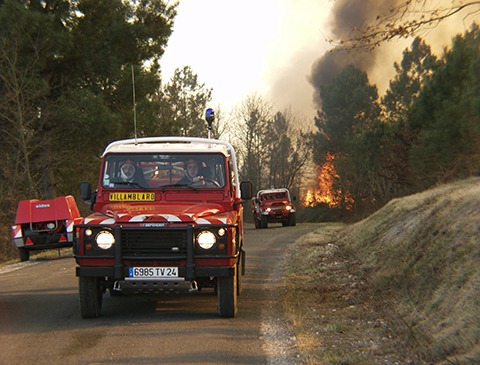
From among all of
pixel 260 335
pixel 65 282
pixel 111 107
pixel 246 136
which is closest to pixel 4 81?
pixel 111 107

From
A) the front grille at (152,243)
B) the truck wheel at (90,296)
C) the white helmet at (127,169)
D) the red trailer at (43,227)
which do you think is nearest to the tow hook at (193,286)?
the front grille at (152,243)

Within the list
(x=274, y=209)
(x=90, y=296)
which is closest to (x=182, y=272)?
A: (x=90, y=296)

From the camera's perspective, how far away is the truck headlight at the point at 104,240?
8570mm

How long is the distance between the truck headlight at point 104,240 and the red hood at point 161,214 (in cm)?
15

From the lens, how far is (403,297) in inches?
376

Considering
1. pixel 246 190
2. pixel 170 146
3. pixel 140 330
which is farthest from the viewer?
pixel 246 190

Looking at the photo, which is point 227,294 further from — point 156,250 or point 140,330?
point 140,330

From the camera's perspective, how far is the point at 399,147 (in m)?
37.2

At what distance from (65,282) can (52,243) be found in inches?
242

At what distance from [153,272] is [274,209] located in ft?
103

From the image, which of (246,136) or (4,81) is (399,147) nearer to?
(4,81)

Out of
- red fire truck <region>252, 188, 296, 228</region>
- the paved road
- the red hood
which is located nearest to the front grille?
the red hood

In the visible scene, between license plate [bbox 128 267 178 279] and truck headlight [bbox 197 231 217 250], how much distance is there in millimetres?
421

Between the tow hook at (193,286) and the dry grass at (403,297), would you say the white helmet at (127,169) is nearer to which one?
the tow hook at (193,286)
